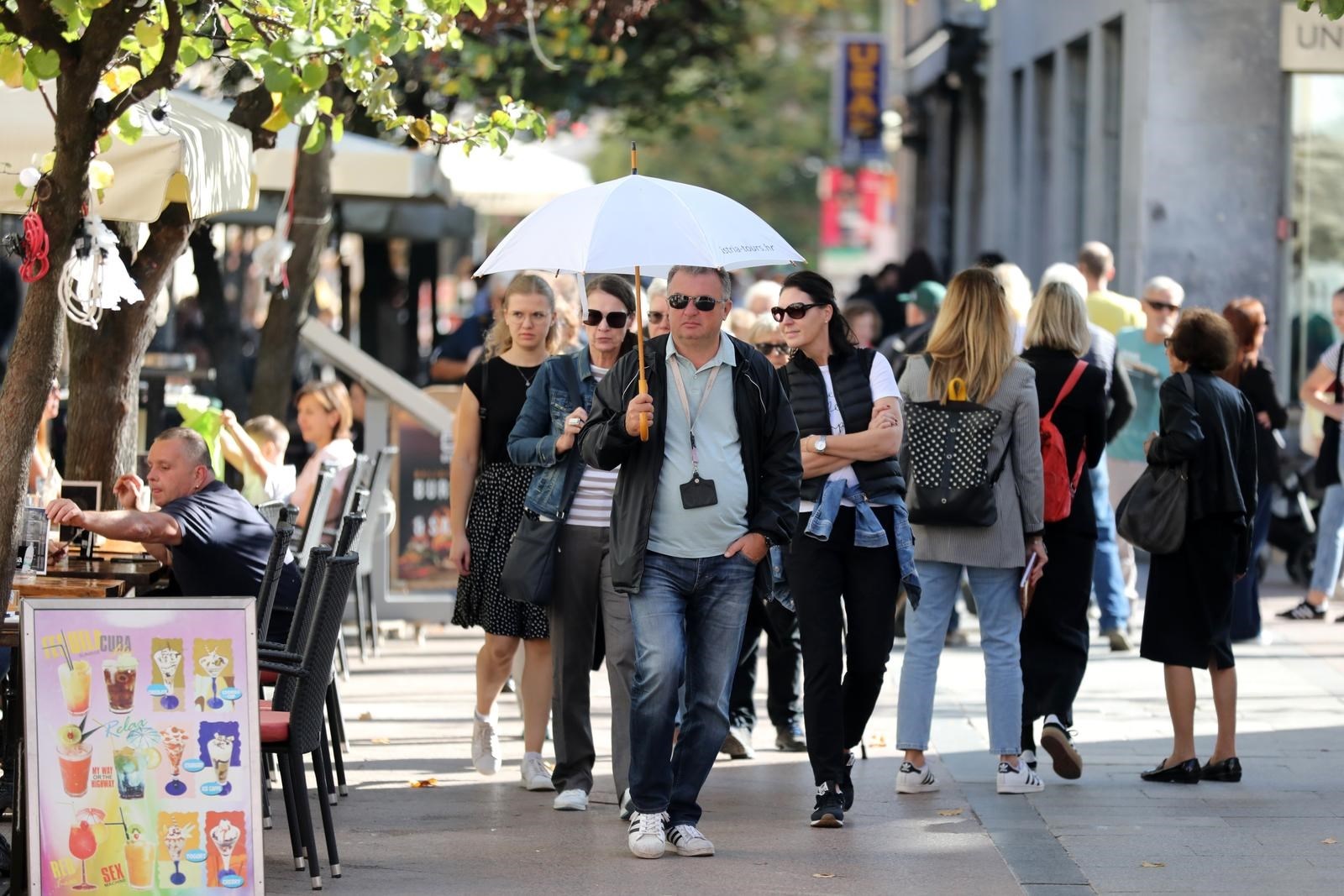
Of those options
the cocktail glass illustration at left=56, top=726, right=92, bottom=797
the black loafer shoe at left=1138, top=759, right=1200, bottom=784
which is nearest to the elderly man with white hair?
the black loafer shoe at left=1138, top=759, right=1200, bottom=784

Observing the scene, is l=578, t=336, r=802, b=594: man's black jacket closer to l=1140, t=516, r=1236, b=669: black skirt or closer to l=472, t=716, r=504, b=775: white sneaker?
l=472, t=716, r=504, b=775: white sneaker

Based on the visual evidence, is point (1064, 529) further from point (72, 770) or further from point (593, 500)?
point (72, 770)

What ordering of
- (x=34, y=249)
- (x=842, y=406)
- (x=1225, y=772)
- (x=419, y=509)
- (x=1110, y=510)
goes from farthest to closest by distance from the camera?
(x=419, y=509) → (x=1110, y=510) → (x=1225, y=772) → (x=842, y=406) → (x=34, y=249)

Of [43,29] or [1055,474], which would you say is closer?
[43,29]

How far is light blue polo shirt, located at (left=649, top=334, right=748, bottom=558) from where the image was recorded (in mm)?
6926

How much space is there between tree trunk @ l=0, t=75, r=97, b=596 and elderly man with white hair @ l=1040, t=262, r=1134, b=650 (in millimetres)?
4848

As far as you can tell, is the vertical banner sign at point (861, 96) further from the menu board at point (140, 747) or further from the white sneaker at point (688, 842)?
the menu board at point (140, 747)

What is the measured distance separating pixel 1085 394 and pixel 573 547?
219cm

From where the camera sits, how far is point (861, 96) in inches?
1316

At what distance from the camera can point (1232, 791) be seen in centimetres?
839

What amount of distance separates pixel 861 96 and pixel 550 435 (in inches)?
1035

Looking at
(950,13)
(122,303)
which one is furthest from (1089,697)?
(950,13)

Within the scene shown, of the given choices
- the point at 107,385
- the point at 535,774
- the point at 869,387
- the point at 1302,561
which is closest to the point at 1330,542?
the point at 1302,561

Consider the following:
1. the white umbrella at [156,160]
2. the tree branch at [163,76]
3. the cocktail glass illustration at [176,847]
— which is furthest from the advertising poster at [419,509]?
the cocktail glass illustration at [176,847]
